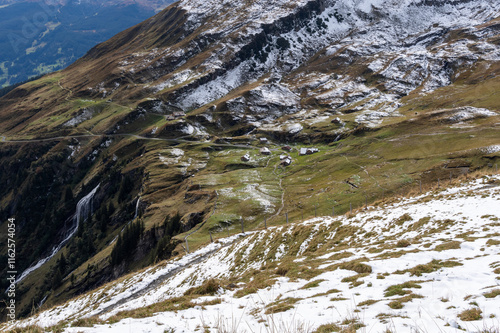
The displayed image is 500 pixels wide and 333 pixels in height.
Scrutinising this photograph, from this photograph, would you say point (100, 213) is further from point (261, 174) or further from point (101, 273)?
point (261, 174)

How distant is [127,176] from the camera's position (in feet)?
530

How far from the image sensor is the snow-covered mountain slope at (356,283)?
11062mm

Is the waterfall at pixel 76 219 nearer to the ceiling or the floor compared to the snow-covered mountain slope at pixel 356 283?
nearer to the floor

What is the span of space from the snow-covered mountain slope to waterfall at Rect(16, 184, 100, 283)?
137819 millimetres

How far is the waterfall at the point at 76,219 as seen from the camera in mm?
150000

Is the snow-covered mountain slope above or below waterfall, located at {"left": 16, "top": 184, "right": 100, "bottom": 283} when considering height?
above

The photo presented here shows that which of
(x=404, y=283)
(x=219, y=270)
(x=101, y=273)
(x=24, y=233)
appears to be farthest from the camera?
(x=24, y=233)

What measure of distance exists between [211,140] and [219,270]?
157 meters

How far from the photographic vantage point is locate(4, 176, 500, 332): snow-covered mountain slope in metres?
11.1

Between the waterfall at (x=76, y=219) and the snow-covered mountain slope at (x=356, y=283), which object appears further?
the waterfall at (x=76, y=219)

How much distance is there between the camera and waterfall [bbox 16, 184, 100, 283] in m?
150

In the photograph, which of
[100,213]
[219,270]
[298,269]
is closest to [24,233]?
[100,213]

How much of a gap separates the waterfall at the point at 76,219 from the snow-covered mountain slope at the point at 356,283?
→ 138 m

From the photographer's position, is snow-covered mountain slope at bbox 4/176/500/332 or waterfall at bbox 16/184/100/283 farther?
waterfall at bbox 16/184/100/283
